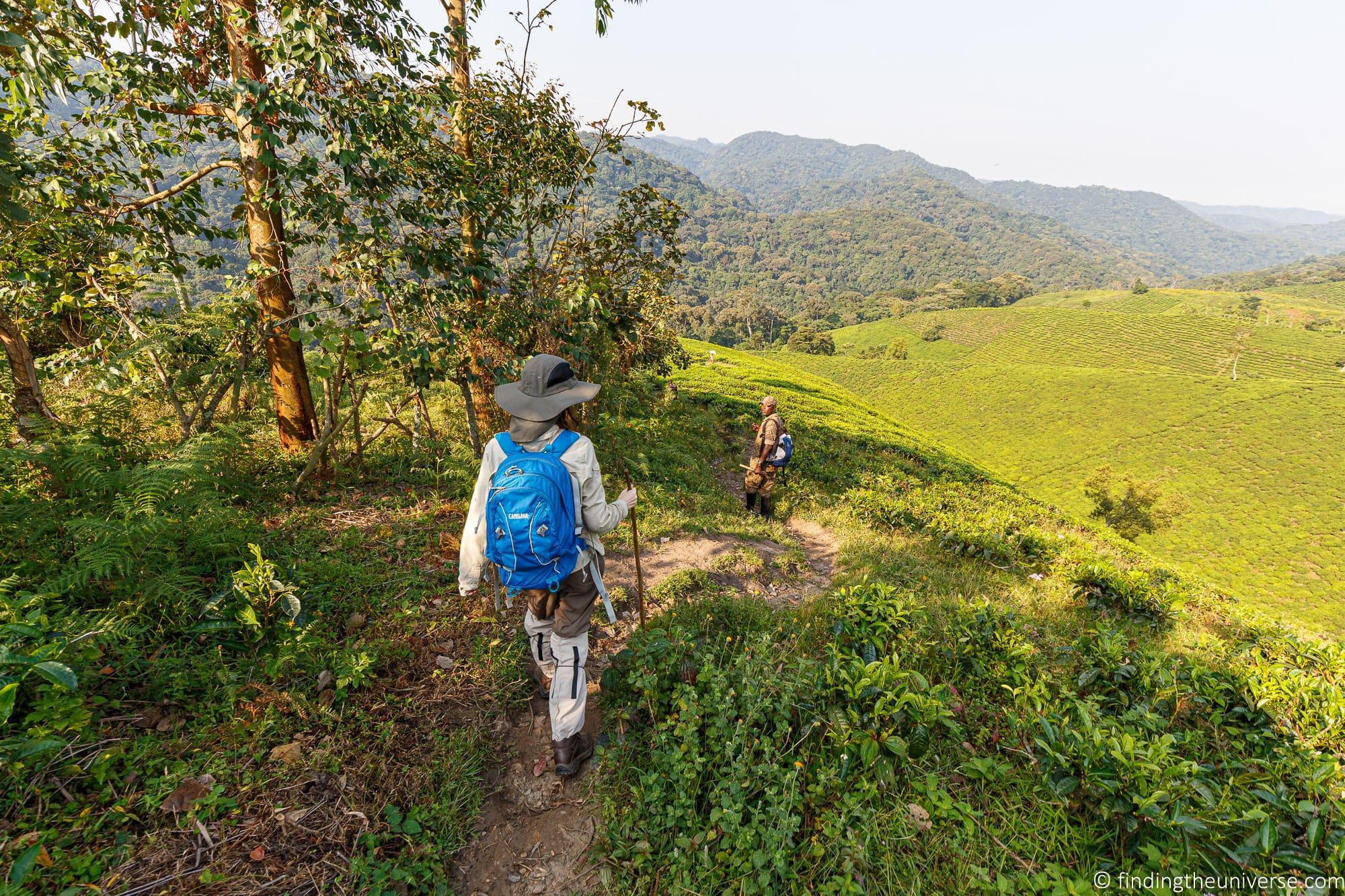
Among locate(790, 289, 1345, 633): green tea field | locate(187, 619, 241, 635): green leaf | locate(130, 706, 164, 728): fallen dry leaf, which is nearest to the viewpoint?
locate(130, 706, 164, 728): fallen dry leaf

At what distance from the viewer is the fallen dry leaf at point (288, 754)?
2768mm

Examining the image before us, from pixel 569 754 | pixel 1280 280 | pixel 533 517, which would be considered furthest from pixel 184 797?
pixel 1280 280

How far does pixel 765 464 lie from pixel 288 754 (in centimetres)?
739

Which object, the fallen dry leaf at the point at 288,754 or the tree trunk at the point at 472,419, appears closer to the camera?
the fallen dry leaf at the point at 288,754

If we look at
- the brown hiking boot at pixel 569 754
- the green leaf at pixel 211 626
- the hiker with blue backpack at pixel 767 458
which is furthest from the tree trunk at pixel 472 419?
the hiker with blue backpack at pixel 767 458

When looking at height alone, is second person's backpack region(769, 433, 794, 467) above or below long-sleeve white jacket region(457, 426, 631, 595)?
below

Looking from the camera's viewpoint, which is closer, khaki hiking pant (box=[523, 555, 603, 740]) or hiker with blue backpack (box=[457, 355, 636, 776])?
hiker with blue backpack (box=[457, 355, 636, 776])

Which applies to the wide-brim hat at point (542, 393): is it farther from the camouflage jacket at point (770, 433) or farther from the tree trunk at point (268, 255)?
the camouflage jacket at point (770, 433)

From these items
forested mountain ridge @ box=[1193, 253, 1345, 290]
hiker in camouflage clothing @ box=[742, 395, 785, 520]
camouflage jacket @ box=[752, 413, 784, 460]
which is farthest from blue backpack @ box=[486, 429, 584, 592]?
forested mountain ridge @ box=[1193, 253, 1345, 290]

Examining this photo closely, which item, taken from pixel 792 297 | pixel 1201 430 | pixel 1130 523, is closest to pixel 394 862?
pixel 1130 523

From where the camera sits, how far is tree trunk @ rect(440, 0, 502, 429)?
5.40 meters

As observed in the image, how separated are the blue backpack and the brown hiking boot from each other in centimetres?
104

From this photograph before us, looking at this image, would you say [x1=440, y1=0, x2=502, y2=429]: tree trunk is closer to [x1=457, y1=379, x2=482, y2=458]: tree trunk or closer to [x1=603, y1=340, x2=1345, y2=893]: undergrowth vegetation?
[x1=457, y1=379, x2=482, y2=458]: tree trunk

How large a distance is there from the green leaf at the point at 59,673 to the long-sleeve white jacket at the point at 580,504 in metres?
1.61
